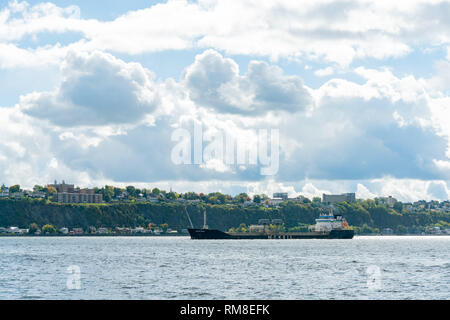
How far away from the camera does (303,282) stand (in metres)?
73.4

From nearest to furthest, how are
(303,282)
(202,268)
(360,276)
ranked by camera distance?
(303,282) → (360,276) → (202,268)

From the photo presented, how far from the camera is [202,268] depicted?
317 ft
